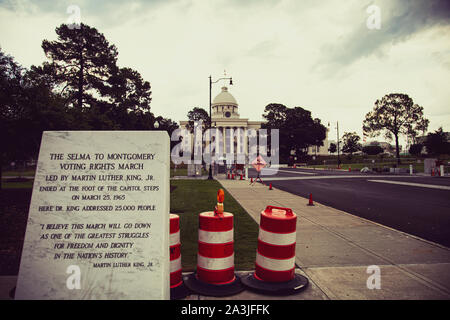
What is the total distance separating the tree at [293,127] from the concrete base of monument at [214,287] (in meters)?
81.8

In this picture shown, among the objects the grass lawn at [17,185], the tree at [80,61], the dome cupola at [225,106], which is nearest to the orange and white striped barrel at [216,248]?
the grass lawn at [17,185]

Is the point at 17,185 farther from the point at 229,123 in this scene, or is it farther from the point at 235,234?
the point at 229,123

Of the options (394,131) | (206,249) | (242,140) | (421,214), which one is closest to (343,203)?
(421,214)

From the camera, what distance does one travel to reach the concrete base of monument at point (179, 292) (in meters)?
3.74

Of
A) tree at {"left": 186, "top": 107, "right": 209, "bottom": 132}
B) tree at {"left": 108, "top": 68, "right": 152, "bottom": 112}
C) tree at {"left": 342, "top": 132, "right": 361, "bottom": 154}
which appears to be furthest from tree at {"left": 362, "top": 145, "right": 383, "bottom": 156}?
tree at {"left": 108, "top": 68, "right": 152, "bottom": 112}

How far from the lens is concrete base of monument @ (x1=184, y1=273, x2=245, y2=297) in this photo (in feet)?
12.4

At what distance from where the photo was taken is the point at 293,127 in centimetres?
8538

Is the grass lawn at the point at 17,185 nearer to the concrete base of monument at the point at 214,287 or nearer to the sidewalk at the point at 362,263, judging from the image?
the sidewalk at the point at 362,263

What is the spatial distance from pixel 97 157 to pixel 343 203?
1106 centimetres

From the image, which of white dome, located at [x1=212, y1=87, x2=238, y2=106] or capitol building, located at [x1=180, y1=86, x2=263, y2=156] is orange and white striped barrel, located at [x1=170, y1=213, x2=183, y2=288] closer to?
capitol building, located at [x1=180, y1=86, x2=263, y2=156]

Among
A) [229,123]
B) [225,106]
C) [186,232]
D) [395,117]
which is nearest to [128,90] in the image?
[186,232]

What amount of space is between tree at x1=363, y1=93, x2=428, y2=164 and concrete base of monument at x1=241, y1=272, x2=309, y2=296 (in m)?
65.9

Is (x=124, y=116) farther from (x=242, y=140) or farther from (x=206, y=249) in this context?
(x=242, y=140)
